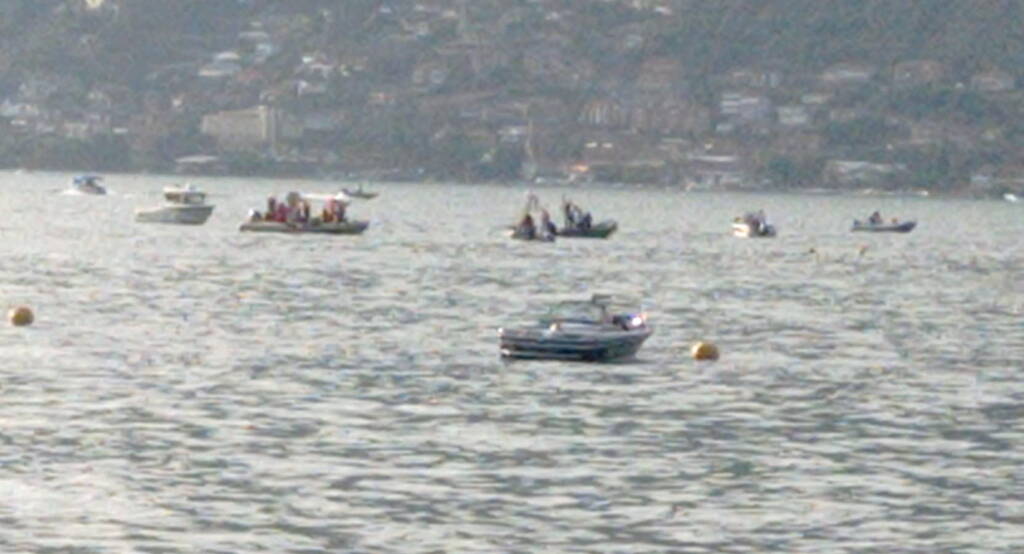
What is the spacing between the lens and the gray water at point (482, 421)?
4606 cm

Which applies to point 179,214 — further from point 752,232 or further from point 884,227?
point 884,227

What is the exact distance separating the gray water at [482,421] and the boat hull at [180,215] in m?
49.9

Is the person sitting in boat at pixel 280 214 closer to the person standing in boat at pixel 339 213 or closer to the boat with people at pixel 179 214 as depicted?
the person standing in boat at pixel 339 213

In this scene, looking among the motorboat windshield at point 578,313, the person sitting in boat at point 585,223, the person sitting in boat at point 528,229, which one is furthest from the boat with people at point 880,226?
the motorboat windshield at point 578,313

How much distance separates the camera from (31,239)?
136875 millimetres

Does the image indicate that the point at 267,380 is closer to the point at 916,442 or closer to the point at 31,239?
the point at 916,442

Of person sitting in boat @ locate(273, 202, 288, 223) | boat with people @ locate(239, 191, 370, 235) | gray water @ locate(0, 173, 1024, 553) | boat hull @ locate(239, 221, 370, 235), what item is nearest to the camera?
gray water @ locate(0, 173, 1024, 553)

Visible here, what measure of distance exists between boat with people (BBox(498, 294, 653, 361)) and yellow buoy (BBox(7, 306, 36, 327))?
12.9 metres

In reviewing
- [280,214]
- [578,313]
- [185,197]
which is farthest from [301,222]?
[578,313]

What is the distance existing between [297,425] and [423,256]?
69.2 m

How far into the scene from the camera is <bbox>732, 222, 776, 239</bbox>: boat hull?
159625 millimetres

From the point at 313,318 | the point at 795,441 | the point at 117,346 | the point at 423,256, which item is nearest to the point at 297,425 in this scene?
the point at 795,441

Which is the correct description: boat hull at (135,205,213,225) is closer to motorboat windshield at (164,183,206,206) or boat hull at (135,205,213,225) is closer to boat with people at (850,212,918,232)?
motorboat windshield at (164,183,206,206)

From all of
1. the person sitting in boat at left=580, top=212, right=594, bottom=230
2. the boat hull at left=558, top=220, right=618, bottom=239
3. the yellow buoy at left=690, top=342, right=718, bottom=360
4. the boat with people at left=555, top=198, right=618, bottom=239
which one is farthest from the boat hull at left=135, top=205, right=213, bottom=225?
the yellow buoy at left=690, top=342, right=718, bottom=360
